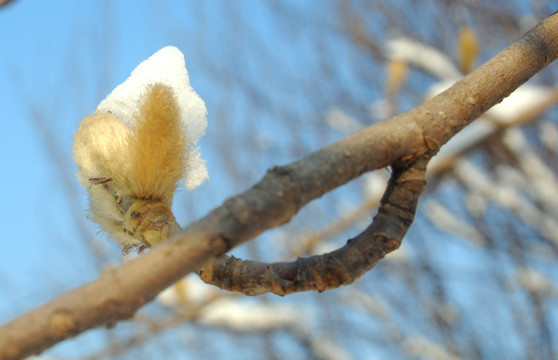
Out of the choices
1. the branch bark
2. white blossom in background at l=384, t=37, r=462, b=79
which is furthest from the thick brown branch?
white blossom in background at l=384, t=37, r=462, b=79

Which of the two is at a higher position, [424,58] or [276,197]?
[424,58]

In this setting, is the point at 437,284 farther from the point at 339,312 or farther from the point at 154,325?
the point at 154,325

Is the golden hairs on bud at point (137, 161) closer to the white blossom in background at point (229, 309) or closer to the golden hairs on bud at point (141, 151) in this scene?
the golden hairs on bud at point (141, 151)

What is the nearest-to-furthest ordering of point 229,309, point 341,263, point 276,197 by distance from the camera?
point 276,197 < point 341,263 < point 229,309

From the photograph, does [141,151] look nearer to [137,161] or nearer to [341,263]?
[137,161]

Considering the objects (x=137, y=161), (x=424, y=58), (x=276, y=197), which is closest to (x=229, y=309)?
(x=424, y=58)

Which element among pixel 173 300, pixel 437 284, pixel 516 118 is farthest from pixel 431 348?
pixel 516 118

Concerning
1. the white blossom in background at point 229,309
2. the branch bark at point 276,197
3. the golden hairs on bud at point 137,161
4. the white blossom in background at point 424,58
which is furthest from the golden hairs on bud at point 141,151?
the white blossom in background at point 424,58
